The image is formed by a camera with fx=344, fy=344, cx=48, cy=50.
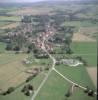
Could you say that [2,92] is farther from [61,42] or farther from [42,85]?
[61,42]

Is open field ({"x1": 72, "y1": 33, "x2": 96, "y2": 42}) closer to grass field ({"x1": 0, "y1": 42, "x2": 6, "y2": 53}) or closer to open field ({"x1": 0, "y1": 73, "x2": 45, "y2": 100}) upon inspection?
grass field ({"x1": 0, "y1": 42, "x2": 6, "y2": 53})

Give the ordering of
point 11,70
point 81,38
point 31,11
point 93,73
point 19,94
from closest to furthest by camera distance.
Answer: point 19,94 → point 93,73 → point 11,70 → point 81,38 → point 31,11

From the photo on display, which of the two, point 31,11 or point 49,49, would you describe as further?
point 31,11

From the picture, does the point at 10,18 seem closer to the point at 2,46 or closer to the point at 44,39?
the point at 44,39

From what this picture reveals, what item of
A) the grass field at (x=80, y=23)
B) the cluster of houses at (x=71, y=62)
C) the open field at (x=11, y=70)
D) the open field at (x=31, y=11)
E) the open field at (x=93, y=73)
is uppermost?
the open field at (x=31, y=11)

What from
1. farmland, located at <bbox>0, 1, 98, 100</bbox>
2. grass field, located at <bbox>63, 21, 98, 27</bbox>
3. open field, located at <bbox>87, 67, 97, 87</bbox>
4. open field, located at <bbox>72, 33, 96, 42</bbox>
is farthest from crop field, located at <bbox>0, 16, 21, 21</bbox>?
open field, located at <bbox>87, 67, 97, 87</bbox>

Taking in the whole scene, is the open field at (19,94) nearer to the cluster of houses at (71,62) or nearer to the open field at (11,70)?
the open field at (11,70)

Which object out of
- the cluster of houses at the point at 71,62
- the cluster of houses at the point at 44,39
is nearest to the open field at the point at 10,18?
the cluster of houses at the point at 44,39

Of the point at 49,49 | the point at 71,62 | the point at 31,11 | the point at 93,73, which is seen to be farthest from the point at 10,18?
the point at 93,73

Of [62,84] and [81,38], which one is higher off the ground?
[81,38]

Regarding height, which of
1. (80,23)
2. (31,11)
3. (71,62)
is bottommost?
(71,62)
